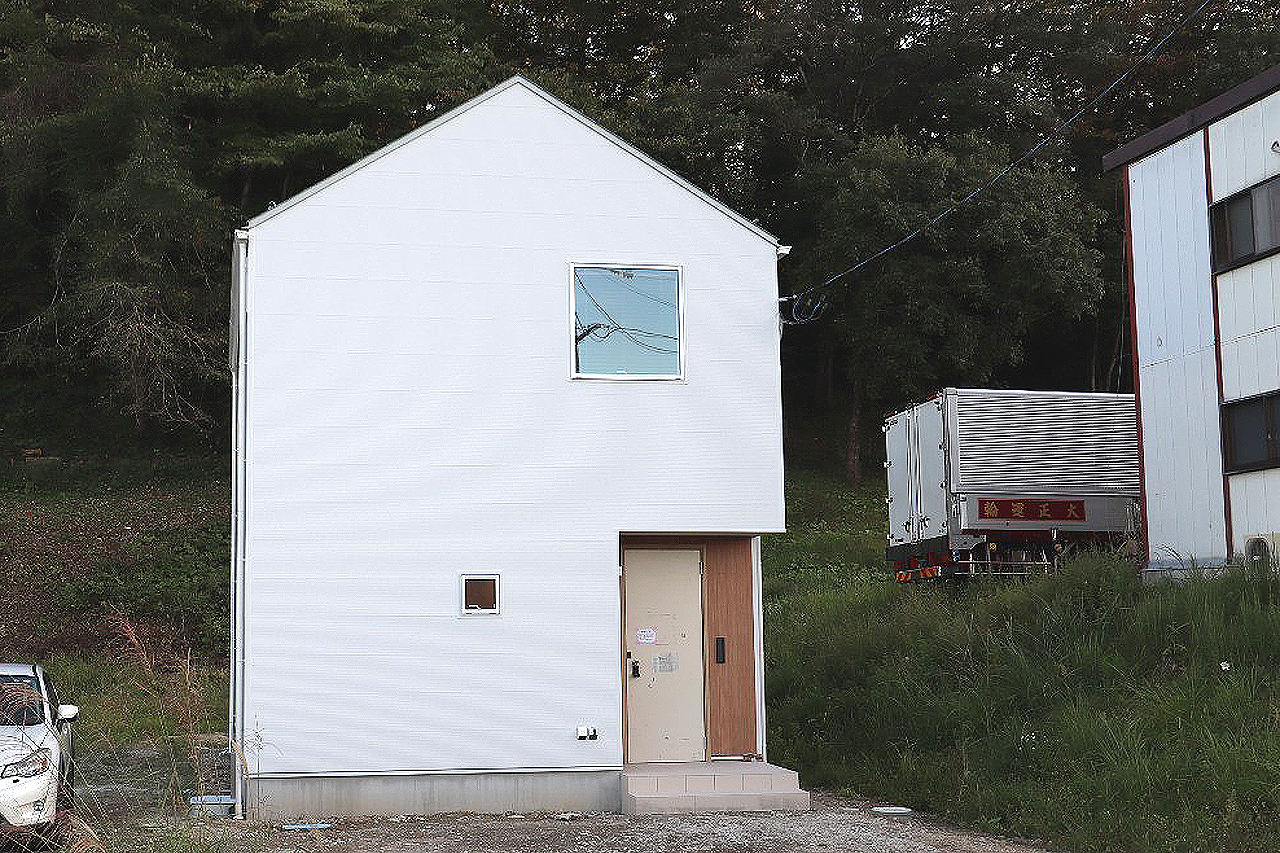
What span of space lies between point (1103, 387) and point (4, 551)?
104ft

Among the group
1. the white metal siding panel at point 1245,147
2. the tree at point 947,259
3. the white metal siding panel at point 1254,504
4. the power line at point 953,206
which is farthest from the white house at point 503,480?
the tree at point 947,259

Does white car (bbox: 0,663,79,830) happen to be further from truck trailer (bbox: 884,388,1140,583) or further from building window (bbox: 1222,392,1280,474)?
truck trailer (bbox: 884,388,1140,583)

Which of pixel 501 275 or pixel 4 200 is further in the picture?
pixel 4 200

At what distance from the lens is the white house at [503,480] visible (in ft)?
45.2

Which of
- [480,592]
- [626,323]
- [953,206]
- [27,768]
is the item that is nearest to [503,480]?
[480,592]

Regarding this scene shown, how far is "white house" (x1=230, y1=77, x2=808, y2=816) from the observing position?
13789 mm

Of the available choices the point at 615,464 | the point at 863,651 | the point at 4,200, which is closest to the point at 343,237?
the point at 615,464

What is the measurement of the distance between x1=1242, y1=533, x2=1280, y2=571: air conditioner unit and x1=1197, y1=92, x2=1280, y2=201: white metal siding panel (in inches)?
159

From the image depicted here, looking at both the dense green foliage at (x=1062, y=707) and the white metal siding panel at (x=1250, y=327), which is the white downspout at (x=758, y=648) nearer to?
the dense green foliage at (x=1062, y=707)

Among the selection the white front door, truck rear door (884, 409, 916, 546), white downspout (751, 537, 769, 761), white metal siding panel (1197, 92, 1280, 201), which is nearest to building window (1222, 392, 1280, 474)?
white metal siding panel (1197, 92, 1280, 201)

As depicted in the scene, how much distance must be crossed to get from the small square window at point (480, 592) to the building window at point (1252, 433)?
8.84 metres

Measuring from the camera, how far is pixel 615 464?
1462 centimetres

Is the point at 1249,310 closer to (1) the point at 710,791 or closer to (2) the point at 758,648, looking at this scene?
(2) the point at 758,648

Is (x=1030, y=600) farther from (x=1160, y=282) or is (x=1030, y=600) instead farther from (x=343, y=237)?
(x=343, y=237)
